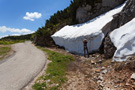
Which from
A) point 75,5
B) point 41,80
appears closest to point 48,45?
point 75,5

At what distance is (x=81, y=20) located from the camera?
19625 mm

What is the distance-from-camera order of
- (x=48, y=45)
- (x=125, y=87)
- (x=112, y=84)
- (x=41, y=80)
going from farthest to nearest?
(x=48, y=45), (x=41, y=80), (x=112, y=84), (x=125, y=87)

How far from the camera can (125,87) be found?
3.77 meters

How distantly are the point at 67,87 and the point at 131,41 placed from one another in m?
5.17

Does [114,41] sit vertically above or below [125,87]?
above

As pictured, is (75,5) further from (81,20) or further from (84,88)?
Result: (84,88)

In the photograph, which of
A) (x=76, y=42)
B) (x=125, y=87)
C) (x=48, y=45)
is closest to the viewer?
(x=125, y=87)

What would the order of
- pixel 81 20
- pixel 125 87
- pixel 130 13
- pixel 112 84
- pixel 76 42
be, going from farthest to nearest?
pixel 81 20
pixel 76 42
pixel 130 13
pixel 112 84
pixel 125 87

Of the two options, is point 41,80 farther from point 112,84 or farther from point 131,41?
point 131,41

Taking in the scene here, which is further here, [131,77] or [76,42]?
[76,42]

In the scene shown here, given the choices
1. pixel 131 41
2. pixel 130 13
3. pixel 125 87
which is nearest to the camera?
pixel 125 87

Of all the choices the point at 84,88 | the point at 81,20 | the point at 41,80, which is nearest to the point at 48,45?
the point at 81,20

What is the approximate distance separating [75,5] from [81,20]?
4.26m

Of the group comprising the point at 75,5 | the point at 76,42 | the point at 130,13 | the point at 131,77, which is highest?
the point at 75,5
